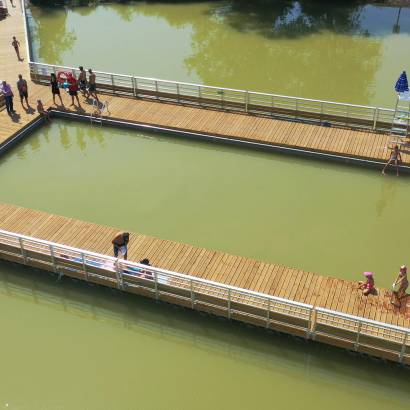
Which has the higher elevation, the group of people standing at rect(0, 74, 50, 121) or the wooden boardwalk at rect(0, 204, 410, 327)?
the group of people standing at rect(0, 74, 50, 121)

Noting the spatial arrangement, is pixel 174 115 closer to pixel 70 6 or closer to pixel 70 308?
pixel 70 308

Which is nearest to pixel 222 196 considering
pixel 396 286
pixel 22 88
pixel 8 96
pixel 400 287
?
pixel 396 286

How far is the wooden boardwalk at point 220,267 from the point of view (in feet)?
42.4

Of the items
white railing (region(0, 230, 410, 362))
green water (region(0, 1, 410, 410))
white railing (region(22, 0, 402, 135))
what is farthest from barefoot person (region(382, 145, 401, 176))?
white railing (region(0, 230, 410, 362))

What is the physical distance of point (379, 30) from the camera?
32125mm

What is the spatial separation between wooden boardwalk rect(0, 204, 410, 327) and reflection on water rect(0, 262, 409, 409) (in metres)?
1.08

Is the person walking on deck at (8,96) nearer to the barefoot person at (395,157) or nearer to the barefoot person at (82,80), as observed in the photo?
the barefoot person at (82,80)

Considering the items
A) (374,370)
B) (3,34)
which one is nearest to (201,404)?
(374,370)

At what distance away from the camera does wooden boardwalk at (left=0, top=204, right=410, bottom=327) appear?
12930mm

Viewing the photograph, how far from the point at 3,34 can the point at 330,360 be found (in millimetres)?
28098

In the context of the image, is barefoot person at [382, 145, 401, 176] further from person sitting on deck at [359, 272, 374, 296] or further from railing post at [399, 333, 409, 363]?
railing post at [399, 333, 409, 363]

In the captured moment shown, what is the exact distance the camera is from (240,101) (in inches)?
868

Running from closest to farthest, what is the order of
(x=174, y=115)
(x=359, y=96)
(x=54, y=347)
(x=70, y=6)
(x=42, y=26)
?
(x=54, y=347) → (x=174, y=115) → (x=359, y=96) → (x=42, y=26) → (x=70, y=6)

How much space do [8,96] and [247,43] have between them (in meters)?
15.1
